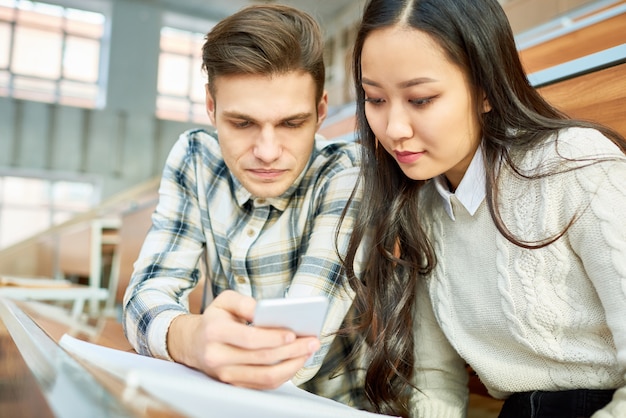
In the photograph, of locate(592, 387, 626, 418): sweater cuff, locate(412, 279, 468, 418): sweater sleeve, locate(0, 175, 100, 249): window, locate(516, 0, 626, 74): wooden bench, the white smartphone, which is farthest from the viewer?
locate(0, 175, 100, 249): window

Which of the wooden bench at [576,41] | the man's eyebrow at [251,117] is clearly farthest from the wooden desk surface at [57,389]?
the wooden bench at [576,41]

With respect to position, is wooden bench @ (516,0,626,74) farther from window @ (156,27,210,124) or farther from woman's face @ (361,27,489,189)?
window @ (156,27,210,124)

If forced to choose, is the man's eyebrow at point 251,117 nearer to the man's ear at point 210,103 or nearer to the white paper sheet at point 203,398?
the man's ear at point 210,103

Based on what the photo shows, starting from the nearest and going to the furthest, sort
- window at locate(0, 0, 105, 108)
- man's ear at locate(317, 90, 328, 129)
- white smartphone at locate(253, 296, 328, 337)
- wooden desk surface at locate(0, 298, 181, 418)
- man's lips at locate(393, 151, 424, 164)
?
wooden desk surface at locate(0, 298, 181, 418) < white smartphone at locate(253, 296, 328, 337) < man's lips at locate(393, 151, 424, 164) < man's ear at locate(317, 90, 328, 129) < window at locate(0, 0, 105, 108)

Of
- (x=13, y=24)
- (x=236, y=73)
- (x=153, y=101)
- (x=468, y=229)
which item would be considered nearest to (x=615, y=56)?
(x=468, y=229)

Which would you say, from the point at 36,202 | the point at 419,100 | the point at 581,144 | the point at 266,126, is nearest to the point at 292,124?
the point at 266,126

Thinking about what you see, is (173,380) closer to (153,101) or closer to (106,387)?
(106,387)

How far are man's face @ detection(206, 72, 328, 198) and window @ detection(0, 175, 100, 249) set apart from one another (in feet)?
32.6

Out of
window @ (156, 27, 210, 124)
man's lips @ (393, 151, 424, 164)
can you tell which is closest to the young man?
man's lips @ (393, 151, 424, 164)

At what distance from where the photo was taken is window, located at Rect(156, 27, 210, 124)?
11.2 meters

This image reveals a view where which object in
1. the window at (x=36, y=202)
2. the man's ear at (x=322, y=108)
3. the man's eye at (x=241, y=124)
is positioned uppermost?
the man's ear at (x=322, y=108)

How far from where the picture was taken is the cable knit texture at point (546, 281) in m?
0.79

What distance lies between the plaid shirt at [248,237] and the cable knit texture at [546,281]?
216mm

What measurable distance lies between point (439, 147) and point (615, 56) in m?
0.44
